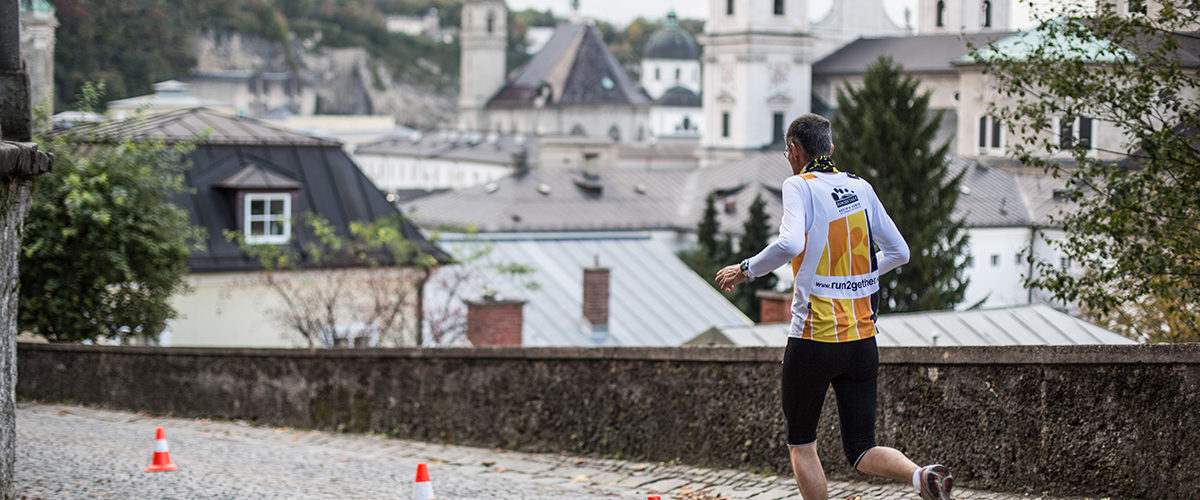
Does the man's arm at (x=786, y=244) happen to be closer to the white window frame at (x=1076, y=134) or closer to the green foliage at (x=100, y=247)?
the white window frame at (x=1076, y=134)

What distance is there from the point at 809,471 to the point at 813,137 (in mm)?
1421

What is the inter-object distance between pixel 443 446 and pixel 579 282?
2375 centimetres

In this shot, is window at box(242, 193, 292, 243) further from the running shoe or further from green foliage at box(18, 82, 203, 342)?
the running shoe

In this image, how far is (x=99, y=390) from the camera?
53.1 ft

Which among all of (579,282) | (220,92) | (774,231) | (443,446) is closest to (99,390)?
(443,446)

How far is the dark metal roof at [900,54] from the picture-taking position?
8400 cm

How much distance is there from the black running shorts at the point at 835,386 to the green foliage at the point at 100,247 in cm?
1382

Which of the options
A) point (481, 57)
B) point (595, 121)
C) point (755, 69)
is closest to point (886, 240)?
point (755, 69)

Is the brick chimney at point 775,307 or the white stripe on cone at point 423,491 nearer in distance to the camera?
the white stripe on cone at point 423,491

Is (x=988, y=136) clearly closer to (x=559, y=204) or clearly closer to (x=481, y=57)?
(x=559, y=204)

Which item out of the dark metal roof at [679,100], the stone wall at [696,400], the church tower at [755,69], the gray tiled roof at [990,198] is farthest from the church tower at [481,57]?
the stone wall at [696,400]

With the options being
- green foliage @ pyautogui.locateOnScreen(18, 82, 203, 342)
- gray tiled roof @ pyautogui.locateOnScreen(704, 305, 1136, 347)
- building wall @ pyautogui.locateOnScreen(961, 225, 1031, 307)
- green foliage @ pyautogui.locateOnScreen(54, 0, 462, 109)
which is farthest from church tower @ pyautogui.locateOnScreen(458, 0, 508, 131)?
gray tiled roof @ pyautogui.locateOnScreen(704, 305, 1136, 347)

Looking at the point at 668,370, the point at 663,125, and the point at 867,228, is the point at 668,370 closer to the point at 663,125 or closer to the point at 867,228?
the point at 867,228

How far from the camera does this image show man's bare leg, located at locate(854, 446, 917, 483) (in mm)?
5922
